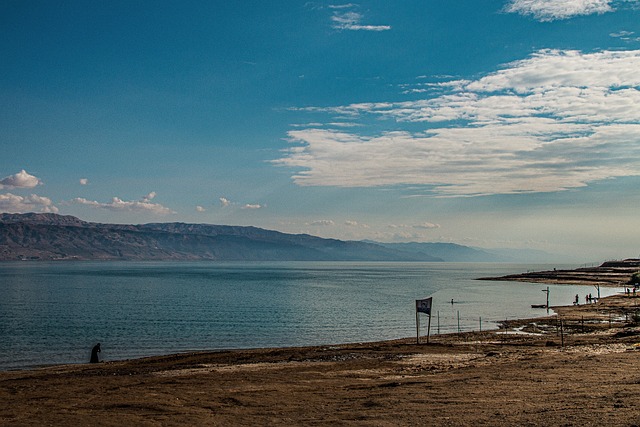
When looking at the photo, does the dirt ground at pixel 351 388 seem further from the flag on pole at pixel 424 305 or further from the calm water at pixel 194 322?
the calm water at pixel 194 322

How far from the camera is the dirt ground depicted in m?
16.2

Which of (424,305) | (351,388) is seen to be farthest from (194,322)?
(351,388)

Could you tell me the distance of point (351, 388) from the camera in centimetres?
2197

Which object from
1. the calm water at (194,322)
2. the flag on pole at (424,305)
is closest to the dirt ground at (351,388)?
the flag on pole at (424,305)

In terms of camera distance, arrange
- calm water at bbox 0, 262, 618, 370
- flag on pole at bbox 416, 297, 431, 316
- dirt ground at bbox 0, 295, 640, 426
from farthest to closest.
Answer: calm water at bbox 0, 262, 618, 370 < flag on pole at bbox 416, 297, 431, 316 < dirt ground at bbox 0, 295, 640, 426

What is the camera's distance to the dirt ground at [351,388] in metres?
16.2

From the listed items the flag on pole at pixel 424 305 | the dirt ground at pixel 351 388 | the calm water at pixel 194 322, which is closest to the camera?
the dirt ground at pixel 351 388

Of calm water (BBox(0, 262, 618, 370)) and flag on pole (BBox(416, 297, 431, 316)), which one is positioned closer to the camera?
Answer: flag on pole (BBox(416, 297, 431, 316))

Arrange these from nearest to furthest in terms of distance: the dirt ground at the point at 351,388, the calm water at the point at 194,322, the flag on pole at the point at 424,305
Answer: the dirt ground at the point at 351,388 < the flag on pole at the point at 424,305 < the calm water at the point at 194,322

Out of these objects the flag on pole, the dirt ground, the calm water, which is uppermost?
the flag on pole

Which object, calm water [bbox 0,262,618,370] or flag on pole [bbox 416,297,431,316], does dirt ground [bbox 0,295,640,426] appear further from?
calm water [bbox 0,262,618,370]

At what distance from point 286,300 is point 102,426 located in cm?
8332

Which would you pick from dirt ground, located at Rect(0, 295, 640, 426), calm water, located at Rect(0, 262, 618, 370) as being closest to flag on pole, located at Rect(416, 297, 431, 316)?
dirt ground, located at Rect(0, 295, 640, 426)


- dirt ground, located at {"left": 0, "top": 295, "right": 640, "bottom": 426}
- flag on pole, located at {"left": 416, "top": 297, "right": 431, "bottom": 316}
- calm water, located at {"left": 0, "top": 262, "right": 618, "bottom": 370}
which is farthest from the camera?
calm water, located at {"left": 0, "top": 262, "right": 618, "bottom": 370}
